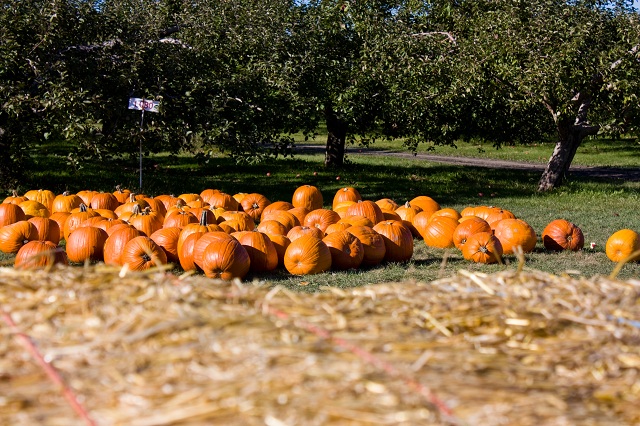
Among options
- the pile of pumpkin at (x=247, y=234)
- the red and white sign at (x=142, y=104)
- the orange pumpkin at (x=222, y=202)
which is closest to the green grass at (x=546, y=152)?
the red and white sign at (x=142, y=104)

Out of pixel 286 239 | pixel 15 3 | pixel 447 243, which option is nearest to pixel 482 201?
pixel 447 243

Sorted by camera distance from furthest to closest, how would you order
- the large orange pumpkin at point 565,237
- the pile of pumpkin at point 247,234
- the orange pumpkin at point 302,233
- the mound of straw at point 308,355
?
the large orange pumpkin at point 565,237, the orange pumpkin at point 302,233, the pile of pumpkin at point 247,234, the mound of straw at point 308,355

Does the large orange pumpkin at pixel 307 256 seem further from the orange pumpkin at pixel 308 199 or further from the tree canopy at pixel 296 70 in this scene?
the tree canopy at pixel 296 70

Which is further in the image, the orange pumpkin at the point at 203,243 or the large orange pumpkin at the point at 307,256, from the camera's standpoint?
the large orange pumpkin at the point at 307,256

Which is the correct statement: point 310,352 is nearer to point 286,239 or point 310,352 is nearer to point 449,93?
point 286,239

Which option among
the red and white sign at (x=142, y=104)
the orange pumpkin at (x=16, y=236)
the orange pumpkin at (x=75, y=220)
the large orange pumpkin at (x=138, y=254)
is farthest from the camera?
the red and white sign at (x=142, y=104)

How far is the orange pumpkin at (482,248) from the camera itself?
9039 millimetres

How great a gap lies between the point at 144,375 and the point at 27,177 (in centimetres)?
1310

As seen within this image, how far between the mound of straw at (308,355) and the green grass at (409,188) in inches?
177

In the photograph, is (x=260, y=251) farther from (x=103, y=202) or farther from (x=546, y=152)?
(x=546, y=152)

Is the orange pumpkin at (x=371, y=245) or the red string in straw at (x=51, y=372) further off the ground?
the red string in straw at (x=51, y=372)

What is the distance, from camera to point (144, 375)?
2510 mm

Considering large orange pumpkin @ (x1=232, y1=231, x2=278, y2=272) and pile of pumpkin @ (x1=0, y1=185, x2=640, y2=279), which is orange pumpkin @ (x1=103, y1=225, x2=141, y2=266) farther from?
large orange pumpkin @ (x1=232, y1=231, x2=278, y2=272)

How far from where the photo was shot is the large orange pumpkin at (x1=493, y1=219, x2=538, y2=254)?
9523mm
